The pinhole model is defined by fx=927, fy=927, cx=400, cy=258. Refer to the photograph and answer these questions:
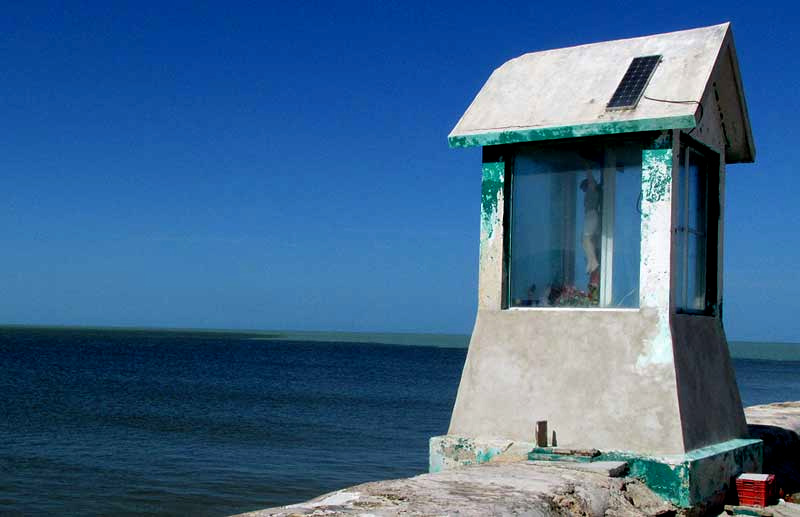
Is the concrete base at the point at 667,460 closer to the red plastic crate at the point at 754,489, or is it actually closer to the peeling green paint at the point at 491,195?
the red plastic crate at the point at 754,489

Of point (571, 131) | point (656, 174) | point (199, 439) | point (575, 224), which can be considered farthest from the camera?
point (199, 439)

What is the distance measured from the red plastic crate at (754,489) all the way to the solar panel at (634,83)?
2709mm

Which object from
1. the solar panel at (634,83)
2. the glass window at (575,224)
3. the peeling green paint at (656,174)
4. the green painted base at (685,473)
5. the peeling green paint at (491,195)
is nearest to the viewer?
the green painted base at (685,473)

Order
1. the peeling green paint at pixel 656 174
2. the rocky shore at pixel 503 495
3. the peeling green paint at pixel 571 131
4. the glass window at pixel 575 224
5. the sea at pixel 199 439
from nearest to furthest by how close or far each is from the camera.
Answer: the rocky shore at pixel 503 495
the peeling green paint at pixel 571 131
the peeling green paint at pixel 656 174
the glass window at pixel 575 224
the sea at pixel 199 439

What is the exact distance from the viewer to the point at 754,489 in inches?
251

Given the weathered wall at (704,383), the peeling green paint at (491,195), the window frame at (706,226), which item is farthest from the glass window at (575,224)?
the weathered wall at (704,383)

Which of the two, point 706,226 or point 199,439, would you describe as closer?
point 706,226

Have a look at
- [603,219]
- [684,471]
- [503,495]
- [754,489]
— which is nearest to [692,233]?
[603,219]

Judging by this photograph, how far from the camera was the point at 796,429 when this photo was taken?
31.5 ft

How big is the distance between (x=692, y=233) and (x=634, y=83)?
4.22ft

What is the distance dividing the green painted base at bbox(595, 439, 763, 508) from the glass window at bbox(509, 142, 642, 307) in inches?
44.5

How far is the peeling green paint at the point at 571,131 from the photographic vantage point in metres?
6.21

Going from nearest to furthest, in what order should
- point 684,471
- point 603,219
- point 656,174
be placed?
point 684,471, point 656,174, point 603,219

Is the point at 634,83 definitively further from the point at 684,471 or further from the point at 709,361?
the point at 684,471
